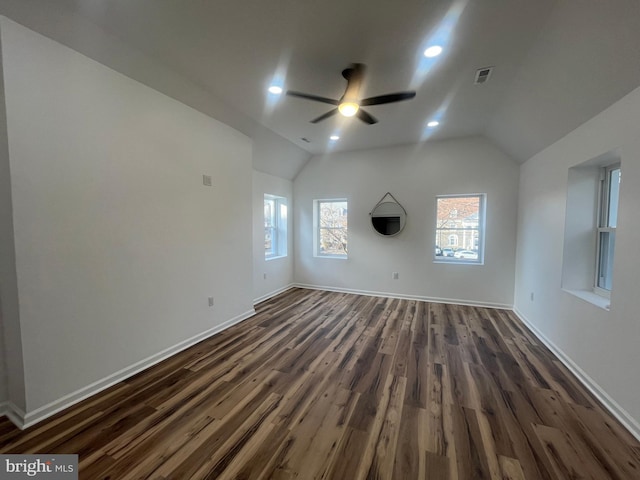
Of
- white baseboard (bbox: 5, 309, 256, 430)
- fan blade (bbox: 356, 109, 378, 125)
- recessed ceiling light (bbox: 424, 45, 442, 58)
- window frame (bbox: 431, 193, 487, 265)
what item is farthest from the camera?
window frame (bbox: 431, 193, 487, 265)

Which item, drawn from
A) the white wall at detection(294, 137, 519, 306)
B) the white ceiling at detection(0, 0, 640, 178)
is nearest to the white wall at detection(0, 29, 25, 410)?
the white ceiling at detection(0, 0, 640, 178)

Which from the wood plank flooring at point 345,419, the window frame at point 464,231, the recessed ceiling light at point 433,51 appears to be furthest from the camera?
the window frame at point 464,231

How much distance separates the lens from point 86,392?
2.08 metres

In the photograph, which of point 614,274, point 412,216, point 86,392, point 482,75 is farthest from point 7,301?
point 412,216

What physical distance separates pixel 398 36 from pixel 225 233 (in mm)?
2848

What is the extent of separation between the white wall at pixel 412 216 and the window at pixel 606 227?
5.44 feet

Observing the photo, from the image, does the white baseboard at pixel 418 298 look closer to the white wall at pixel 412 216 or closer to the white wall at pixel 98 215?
the white wall at pixel 412 216

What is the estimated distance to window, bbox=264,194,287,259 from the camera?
540 cm

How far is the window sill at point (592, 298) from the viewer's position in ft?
7.33

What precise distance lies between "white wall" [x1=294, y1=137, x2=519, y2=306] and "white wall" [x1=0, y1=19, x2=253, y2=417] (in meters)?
2.78

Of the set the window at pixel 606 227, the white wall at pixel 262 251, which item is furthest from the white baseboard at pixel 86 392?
the window at pixel 606 227

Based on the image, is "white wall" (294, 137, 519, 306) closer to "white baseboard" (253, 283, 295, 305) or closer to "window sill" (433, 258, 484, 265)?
"window sill" (433, 258, 484, 265)

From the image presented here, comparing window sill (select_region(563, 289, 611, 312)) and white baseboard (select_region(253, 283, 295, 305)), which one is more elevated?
window sill (select_region(563, 289, 611, 312))

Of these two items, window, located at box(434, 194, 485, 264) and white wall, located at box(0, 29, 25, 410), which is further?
window, located at box(434, 194, 485, 264)
